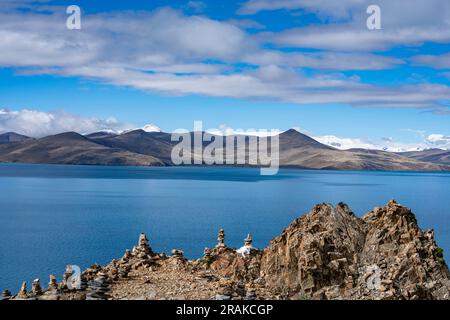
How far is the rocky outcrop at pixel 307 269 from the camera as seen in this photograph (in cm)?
2538

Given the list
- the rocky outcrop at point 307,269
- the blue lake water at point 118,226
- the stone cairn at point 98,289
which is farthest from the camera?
the blue lake water at point 118,226

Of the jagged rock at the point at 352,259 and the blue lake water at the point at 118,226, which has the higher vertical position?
the jagged rock at the point at 352,259

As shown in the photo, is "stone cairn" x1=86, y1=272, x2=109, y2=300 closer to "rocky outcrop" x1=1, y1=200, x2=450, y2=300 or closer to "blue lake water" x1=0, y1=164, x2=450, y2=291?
"rocky outcrop" x1=1, y1=200, x2=450, y2=300

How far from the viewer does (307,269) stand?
29062mm

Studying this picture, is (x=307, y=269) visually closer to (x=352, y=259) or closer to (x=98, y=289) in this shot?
(x=352, y=259)

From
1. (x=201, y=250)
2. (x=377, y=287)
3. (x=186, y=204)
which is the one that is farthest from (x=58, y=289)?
(x=186, y=204)

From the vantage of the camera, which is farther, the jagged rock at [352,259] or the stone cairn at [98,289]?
the jagged rock at [352,259]

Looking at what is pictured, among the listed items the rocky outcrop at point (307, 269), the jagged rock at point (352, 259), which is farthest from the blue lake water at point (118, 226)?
the jagged rock at point (352, 259)

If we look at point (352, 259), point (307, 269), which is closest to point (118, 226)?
point (352, 259)

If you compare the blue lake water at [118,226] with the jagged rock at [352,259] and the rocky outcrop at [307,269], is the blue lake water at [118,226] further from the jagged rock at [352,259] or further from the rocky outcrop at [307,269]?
the jagged rock at [352,259]

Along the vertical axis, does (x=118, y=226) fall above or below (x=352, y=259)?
below

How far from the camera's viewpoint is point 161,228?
125m

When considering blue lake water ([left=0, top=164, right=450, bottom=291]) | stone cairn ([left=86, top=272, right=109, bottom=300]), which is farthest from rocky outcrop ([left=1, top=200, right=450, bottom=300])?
blue lake water ([left=0, top=164, right=450, bottom=291])

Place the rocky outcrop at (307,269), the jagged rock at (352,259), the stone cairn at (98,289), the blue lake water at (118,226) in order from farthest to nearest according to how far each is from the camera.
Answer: the blue lake water at (118,226) → the jagged rock at (352,259) → the rocky outcrop at (307,269) → the stone cairn at (98,289)
